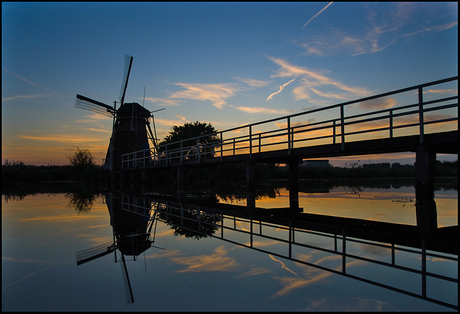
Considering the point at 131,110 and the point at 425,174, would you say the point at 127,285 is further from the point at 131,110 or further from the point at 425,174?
the point at 131,110

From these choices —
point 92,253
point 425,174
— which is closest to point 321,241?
point 92,253

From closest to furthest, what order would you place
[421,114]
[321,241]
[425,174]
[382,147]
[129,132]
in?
[321,241] < [421,114] < [425,174] < [382,147] < [129,132]

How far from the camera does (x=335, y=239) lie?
4.43 meters

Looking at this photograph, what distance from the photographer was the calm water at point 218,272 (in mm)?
2344

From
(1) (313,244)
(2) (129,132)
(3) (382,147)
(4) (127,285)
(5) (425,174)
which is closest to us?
(4) (127,285)

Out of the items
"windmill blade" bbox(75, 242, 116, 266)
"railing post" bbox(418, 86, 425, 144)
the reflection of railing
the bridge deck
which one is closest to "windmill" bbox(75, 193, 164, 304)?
"windmill blade" bbox(75, 242, 116, 266)

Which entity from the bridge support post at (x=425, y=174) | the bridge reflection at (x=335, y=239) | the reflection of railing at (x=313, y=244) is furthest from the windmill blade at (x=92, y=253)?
the bridge support post at (x=425, y=174)

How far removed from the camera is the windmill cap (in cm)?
3209

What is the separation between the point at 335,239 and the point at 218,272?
2.09 m

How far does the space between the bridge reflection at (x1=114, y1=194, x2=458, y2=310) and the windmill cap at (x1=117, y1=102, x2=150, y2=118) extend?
26.8 meters

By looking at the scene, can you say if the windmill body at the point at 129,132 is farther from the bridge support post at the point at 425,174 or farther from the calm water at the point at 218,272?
the calm water at the point at 218,272

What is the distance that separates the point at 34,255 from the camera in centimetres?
375

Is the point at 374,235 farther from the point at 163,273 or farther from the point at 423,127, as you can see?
the point at 423,127

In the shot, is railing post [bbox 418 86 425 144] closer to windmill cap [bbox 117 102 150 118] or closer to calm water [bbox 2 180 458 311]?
calm water [bbox 2 180 458 311]
